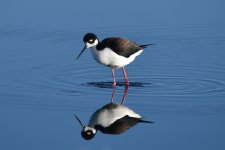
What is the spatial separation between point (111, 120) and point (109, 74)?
302cm

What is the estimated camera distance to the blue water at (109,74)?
352 inches

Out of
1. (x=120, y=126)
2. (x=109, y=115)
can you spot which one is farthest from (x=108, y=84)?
(x=120, y=126)

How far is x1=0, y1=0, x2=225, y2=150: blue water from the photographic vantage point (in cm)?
895

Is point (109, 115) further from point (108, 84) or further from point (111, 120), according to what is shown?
point (108, 84)

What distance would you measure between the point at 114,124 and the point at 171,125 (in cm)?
76

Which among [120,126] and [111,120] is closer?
[120,126]

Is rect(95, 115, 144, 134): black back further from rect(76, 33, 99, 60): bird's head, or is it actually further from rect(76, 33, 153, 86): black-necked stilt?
rect(76, 33, 99, 60): bird's head

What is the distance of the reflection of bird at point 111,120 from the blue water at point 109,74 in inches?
5.0

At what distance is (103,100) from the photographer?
34.3 ft

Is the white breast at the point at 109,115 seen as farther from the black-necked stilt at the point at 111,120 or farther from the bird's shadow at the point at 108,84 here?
the bird's shadow at the point at 108,84

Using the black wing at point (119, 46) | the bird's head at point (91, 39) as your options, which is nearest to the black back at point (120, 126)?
the black wing at point (119, 46)

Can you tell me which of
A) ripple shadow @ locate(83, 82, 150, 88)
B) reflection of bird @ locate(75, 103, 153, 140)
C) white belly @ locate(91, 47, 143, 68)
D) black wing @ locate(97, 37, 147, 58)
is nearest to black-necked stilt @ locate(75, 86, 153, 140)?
reflection of bird @ locate(75, 103, 153, 140)

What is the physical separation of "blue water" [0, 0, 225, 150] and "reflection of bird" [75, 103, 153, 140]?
0.13 m

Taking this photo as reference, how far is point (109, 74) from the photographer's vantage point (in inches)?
488
